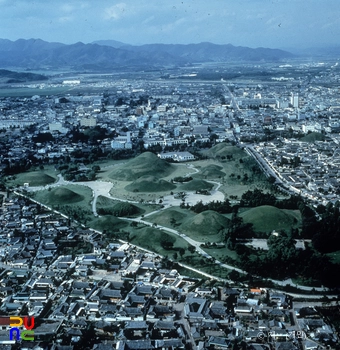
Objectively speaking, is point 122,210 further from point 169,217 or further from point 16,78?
point 16,78

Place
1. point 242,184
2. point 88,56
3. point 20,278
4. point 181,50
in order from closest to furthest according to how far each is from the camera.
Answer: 1. point 20,278
2. point 242,184
3. point 88,56
4. point 181,50

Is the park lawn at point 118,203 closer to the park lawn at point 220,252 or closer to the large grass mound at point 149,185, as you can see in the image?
the large grass mound at point 149,185

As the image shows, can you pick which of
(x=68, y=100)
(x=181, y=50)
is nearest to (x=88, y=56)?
(x=181, y=50)

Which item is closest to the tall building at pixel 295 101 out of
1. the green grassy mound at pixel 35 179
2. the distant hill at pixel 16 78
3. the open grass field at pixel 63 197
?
the green grassy mound at pixel 35 179

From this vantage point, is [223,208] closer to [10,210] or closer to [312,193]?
[312,193]

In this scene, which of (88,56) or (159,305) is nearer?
(159,305)

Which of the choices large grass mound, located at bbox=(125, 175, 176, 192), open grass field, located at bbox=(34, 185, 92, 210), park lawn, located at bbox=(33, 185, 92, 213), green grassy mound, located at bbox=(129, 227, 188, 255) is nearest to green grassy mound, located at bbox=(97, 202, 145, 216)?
park lawn, located at bbox=(33, 185, 92, 213)

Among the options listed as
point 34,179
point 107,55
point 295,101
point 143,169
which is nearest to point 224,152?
point 143,169
